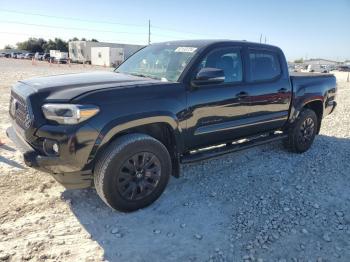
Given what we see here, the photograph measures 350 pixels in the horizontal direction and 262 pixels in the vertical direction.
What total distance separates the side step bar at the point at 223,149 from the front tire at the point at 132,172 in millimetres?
392

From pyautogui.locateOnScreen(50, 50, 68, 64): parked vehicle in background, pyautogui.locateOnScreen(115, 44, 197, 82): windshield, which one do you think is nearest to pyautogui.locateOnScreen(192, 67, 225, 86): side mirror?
pyautogui.locateOnScreen(115, 44, 197, 82): windshield

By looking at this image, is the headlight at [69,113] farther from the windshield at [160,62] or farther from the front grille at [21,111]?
the windshield at [160,62]

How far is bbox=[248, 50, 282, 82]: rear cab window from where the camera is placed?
475 cm

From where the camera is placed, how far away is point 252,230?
134 inches

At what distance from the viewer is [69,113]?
3068mm

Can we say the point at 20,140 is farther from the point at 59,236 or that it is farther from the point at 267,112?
the point at 267,112

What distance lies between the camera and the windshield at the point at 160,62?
160 inches

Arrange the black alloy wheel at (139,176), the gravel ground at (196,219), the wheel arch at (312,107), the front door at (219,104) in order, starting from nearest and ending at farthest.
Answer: the gravel ground at (196,219) < the black alloy wheel at (139,176) < the front door at (219,104) < the wheel arch at (312,107)

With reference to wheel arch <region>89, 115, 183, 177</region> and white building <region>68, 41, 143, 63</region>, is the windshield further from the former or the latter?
white building <region>68, 41, 143, 63</region>

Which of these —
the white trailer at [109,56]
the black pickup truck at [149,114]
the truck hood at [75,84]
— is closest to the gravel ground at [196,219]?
the black pickup truck at [149,114]

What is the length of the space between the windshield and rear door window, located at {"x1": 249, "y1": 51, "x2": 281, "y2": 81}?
104 centimetres

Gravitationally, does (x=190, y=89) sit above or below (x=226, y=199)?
above

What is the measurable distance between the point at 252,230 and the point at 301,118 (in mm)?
2886

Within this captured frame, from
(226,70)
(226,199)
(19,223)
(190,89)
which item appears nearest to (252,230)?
(226,199)
